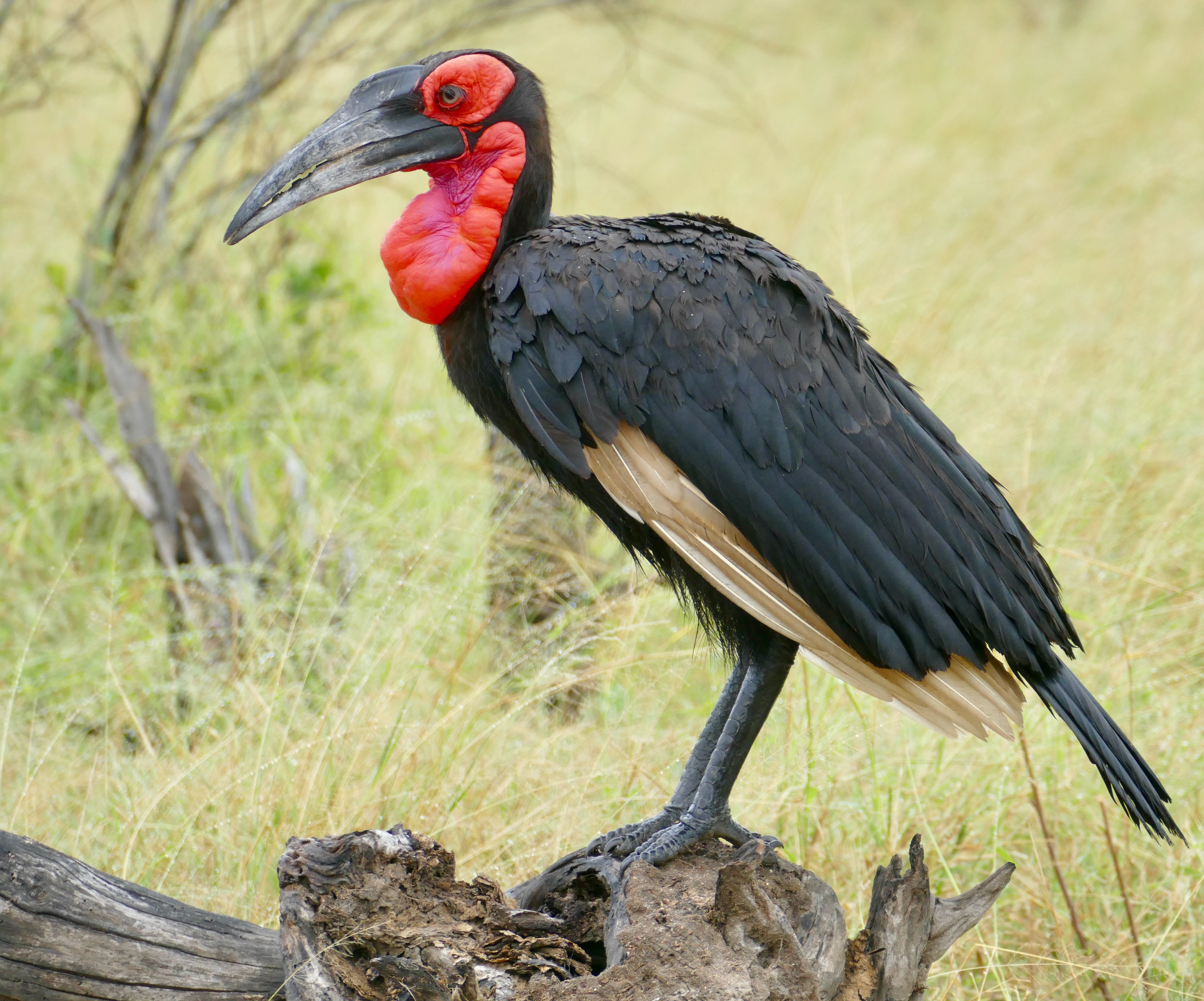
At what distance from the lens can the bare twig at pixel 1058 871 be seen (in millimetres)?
2244

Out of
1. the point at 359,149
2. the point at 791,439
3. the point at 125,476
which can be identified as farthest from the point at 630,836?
the point at 125,476

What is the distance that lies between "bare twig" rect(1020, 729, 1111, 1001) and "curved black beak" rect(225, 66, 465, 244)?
5.68ft

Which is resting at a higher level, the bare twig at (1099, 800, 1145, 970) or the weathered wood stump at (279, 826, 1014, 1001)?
the bare twig at (1099, 800, 1145, 970)

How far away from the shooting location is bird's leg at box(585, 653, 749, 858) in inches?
87.4

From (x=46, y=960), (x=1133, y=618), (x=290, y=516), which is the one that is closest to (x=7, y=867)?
(x=46, y=960)

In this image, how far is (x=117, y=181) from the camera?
4.41 meters

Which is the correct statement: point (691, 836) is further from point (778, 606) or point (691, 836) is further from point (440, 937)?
point (440, 937)

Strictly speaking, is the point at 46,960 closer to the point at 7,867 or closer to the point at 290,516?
the point at 7,867

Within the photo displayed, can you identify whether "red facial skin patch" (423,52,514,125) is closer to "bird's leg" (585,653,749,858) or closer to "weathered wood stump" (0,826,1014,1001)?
"bird's leg" (585,653,749,858)

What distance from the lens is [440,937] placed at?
173 centimetres

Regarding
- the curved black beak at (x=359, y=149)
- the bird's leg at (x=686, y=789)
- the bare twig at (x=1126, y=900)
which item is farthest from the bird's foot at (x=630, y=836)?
the curved black beak at (x=359, y=149)

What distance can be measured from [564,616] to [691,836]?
0.78 meters

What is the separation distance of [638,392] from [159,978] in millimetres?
1239

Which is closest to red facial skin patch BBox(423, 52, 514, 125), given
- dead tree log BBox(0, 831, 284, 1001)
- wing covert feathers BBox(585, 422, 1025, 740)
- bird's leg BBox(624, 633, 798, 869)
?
wing covert feathers BBox(585, 422, 1025, 740)
